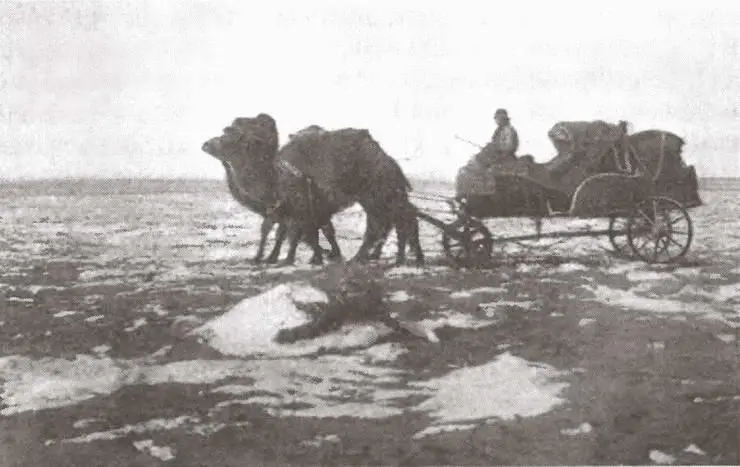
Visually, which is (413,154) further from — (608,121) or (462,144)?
(608,121)

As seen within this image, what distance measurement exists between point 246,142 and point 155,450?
138 inches

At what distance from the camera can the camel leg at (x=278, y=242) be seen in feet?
23.4

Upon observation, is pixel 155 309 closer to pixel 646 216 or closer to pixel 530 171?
pixel 530 171

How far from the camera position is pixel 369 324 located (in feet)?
17.3

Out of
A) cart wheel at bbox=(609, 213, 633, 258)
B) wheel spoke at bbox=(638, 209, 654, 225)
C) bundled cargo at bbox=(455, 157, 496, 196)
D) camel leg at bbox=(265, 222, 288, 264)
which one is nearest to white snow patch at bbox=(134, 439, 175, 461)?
camel leg at bbox=(265, 222, 288, 264)

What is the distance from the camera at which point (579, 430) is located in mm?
4207

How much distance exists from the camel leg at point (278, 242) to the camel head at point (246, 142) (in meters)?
0.68

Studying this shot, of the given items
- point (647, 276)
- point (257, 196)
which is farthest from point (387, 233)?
point (647, 276)

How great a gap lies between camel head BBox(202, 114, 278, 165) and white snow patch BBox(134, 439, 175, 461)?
3040mm

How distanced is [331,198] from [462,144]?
1.55 meters

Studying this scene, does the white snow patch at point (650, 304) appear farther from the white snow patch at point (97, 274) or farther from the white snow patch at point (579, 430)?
the white snow patch at point (97, 274)

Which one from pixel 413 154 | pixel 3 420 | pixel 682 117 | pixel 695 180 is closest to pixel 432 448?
pixel 3 420

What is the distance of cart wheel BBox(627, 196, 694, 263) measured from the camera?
7.57 m

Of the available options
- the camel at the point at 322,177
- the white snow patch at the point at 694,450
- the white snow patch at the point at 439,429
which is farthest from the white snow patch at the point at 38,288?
the white snow patch at the point at 694,450
